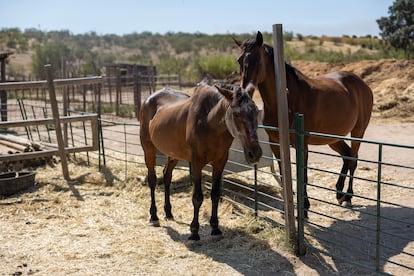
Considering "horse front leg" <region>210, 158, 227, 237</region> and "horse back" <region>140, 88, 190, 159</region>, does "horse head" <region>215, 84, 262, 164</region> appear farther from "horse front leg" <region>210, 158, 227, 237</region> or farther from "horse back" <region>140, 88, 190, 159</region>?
"horse back" <region>140, 88, 190, 159</region>

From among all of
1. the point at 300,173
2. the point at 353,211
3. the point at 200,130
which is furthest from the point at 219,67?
the point at 300,173

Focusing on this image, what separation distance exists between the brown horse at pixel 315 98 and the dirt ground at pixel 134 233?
0.95m

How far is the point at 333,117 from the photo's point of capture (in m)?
5.68

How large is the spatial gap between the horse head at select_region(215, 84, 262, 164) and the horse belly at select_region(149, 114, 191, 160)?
104 centimetres

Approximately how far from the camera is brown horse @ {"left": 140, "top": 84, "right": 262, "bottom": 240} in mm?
4129

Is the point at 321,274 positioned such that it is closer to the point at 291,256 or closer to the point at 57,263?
the point at 291,256

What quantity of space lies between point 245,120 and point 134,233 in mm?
2208

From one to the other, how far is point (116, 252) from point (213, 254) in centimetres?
107

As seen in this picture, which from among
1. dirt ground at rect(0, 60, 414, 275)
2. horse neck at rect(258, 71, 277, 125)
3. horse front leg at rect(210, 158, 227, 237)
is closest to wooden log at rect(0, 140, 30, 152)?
dirt ground at rect(0, 60, 414, 275)

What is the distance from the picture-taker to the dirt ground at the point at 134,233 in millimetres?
4266

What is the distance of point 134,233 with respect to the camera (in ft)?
17.3

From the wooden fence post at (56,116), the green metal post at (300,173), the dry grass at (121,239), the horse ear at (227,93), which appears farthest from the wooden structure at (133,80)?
the green metal post at (300,173)

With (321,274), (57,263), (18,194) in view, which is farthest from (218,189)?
(18,194)

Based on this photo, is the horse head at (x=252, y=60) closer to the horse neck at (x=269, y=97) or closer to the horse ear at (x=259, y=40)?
the horse ear at (x=259, y=40)
